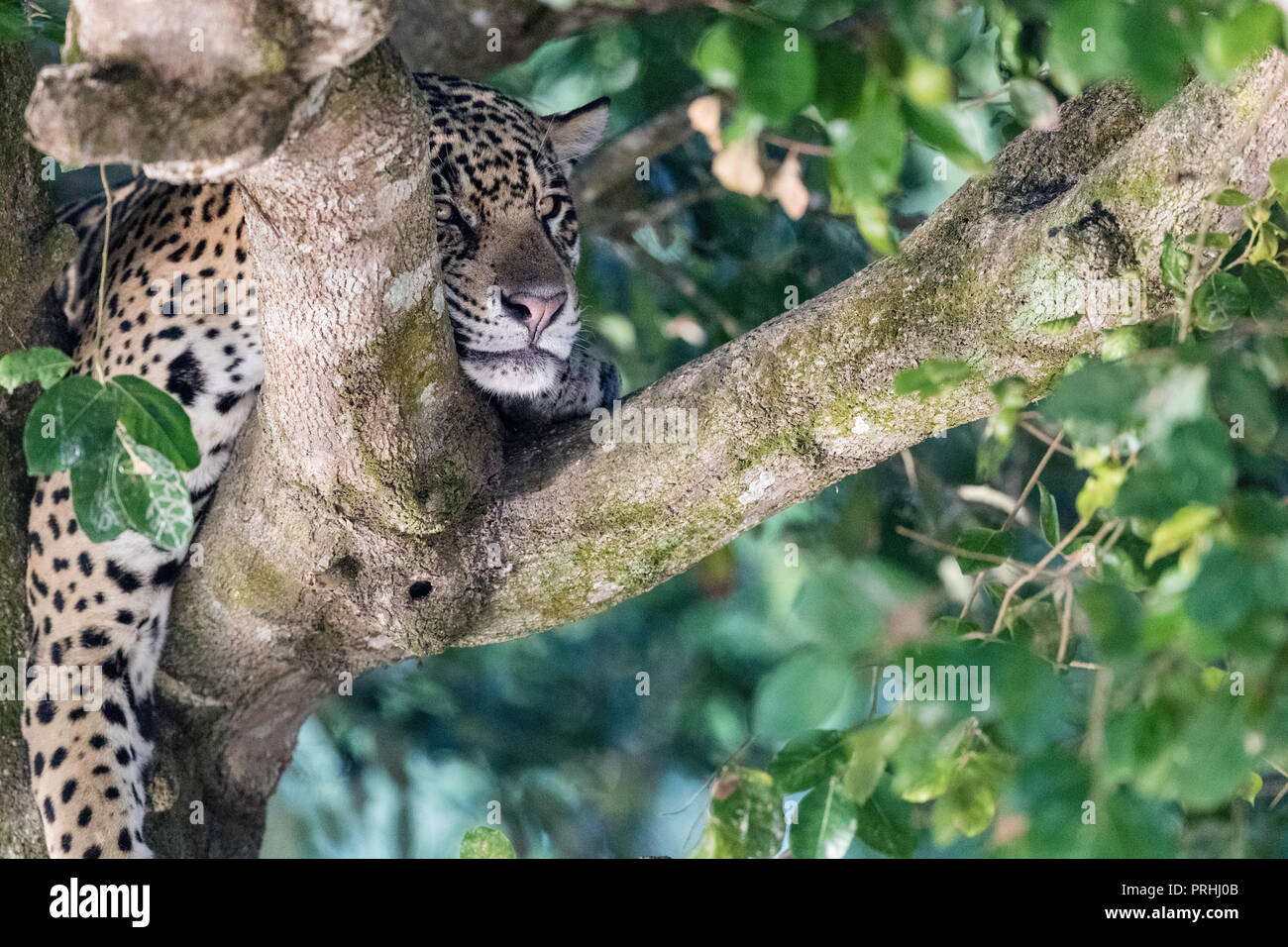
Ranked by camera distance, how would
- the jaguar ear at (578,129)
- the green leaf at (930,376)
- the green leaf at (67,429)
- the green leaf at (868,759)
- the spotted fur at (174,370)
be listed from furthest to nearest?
the jaguar ear at (578,129) < the spotted fur at (174,370) < the green leaf at (67,429) < the green leaf at (930,376) < the green leaf at (868,759)

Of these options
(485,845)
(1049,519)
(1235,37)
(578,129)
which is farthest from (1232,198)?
(578,129)

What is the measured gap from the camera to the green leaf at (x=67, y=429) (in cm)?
230

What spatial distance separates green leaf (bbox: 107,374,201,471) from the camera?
236 centimetres

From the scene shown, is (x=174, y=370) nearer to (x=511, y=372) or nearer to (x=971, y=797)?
(x=511, y=372)

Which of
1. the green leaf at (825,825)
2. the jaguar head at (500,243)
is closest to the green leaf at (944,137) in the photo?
the green leaf at (825,825)

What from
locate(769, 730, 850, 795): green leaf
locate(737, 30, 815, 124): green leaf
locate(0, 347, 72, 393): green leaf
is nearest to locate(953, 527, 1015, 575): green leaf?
locate(769, 730, 850, 795): green leaf

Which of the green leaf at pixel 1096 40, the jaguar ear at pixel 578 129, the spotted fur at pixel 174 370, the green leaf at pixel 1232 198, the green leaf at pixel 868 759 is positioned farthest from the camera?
the jaguar ear at pixel 578 129

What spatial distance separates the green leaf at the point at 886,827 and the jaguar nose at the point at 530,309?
2067 millimetres

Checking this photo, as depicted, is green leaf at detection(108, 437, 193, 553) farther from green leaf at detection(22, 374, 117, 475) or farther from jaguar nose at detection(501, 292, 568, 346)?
jaguar nose at detection(501, 292, 568, 346)

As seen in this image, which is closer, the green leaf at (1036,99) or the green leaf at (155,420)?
the green leaf at (155,420)

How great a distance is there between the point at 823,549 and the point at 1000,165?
238cm

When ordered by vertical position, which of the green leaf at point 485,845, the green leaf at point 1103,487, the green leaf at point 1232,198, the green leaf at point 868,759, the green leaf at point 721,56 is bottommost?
the green leaf at point 485,845

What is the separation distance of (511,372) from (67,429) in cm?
182

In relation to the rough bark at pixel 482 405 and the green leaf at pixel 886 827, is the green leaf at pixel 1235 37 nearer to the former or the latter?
the rough bark at pixel 482 405
